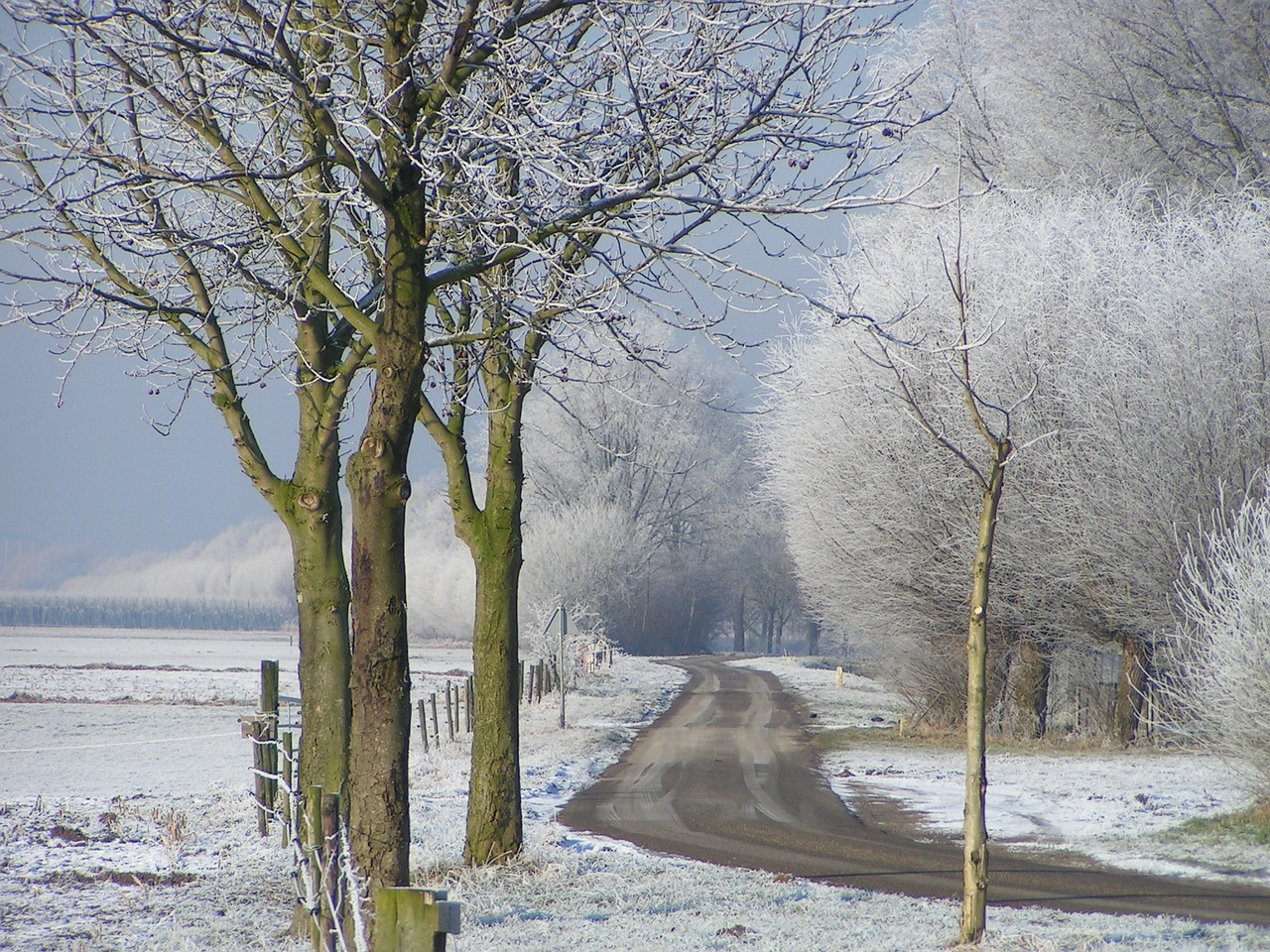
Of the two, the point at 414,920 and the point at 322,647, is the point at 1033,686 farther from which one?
the point at 414,920

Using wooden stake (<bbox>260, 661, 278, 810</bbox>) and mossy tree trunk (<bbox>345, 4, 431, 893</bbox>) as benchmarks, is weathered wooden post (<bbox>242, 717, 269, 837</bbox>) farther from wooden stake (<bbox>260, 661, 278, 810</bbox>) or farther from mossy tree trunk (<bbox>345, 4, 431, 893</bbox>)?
mossy tree trunk (<bbox>345, 4, 431, 893</bbox>)

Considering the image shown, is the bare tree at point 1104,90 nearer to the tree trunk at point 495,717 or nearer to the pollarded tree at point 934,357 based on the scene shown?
the pollarded tree at point 934,357

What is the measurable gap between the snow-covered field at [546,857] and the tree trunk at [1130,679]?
2.21m

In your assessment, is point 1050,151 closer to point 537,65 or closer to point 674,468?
point 537,65

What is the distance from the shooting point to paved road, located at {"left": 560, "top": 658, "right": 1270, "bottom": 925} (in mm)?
9641

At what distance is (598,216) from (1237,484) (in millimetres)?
15668

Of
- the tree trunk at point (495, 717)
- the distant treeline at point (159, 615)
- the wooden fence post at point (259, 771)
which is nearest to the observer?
the tree trunk at point (495, 717)

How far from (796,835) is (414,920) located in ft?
31.7

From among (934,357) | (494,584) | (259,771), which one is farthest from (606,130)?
(934,357)

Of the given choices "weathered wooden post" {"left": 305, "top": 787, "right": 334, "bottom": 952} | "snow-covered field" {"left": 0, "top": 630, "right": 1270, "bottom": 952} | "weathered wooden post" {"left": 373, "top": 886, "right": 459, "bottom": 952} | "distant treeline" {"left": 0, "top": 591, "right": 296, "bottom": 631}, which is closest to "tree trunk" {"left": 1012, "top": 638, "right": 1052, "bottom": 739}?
"snow-covered field" {"left": 0, "top": 630, "right": 1270, "bottom": 952}

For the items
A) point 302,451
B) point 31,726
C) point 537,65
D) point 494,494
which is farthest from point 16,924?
point 31,726

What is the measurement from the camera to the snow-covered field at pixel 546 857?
751 centimetres

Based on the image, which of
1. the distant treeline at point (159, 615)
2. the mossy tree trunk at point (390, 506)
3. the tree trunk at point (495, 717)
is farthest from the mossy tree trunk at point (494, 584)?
the distant treeline at point (159, 615)

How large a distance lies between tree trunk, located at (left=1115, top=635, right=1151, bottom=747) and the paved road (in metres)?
5.82
